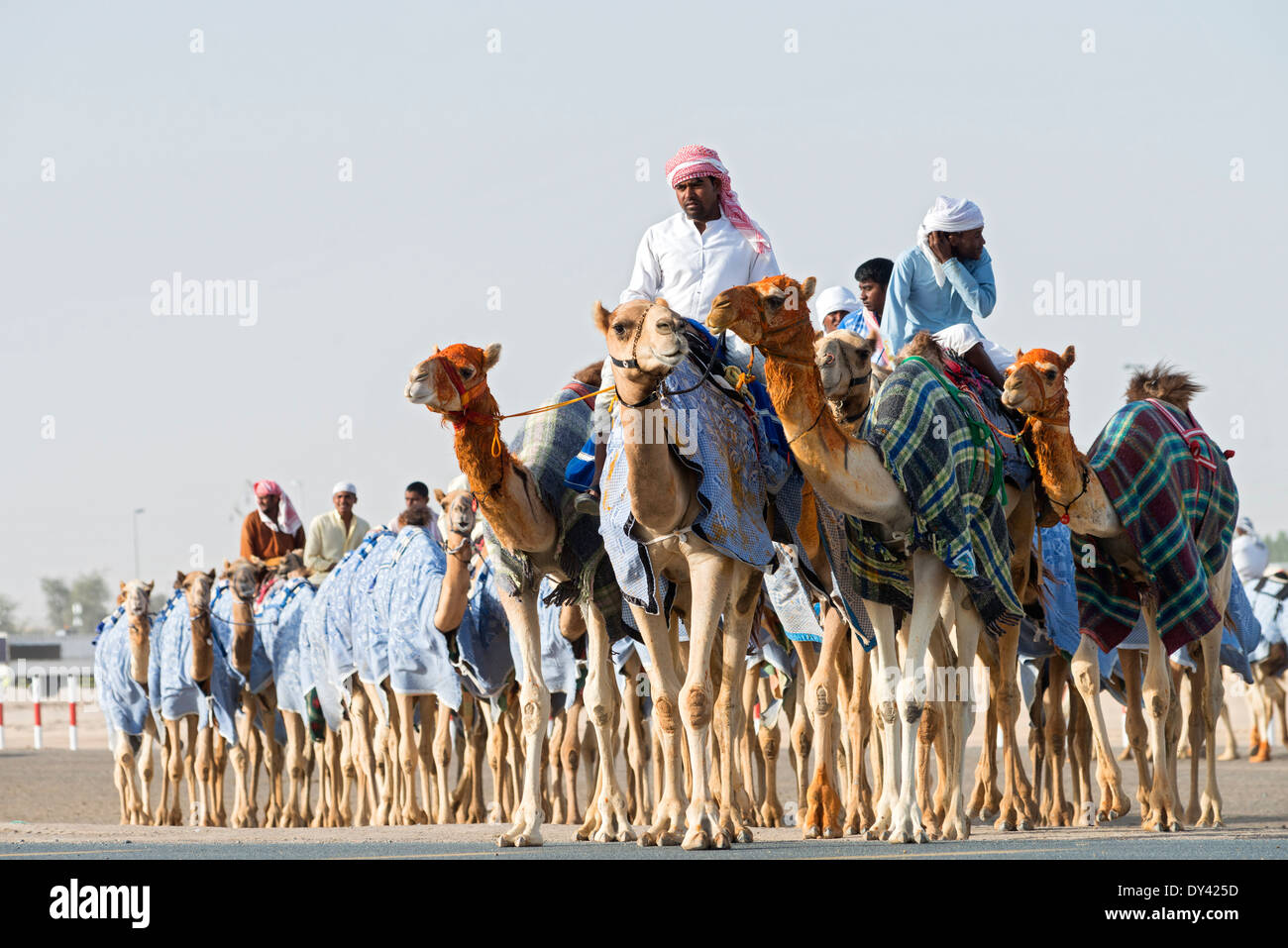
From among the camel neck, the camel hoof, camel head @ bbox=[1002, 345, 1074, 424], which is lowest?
the camel hoof

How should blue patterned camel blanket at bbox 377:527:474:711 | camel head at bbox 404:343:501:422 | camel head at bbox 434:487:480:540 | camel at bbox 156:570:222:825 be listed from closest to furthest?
1. camel head at bbox 404:343:501:422
2. camel head at bbox 434:487:480:540
3. blue patterned camel blanket at bbox 377:527:474:711
4. camel at bbox 156:570:222:825

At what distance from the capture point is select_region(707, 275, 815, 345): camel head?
8.09 m

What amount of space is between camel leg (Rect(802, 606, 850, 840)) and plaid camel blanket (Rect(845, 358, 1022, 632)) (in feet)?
3.35

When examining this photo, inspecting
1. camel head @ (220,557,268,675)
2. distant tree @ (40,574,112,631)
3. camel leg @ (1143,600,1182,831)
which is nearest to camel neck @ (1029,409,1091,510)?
camel leg @ (1143,600,1182,831)

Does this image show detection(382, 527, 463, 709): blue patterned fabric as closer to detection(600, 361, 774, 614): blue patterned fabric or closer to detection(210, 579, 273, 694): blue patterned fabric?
detection(210, 579, 273, 694): blue patterned fabric

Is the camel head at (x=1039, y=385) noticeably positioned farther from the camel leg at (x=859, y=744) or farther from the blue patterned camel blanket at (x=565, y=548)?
the blue patterned camel blanket at (x=565, y=548)

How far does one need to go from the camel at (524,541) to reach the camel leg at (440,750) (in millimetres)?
5100

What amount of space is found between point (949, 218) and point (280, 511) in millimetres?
10482

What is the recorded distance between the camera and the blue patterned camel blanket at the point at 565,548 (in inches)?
372

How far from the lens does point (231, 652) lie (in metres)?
17.6

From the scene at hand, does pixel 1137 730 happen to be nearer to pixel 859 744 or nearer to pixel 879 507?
pixel 859 744

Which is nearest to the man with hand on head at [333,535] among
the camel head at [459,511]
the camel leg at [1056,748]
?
the camel head at [459,511]

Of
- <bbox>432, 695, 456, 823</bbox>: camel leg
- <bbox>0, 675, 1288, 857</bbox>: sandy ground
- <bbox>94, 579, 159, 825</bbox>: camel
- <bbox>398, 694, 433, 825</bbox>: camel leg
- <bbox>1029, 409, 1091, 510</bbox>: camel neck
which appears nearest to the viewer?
<bbox>1029, 409, 1091, 510</bbox>: camel neck

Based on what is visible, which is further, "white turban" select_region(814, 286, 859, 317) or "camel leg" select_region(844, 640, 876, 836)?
"white turban" select_region(814, 286, 859, 317)
